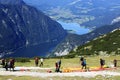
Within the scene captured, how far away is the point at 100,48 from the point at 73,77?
9433 cm

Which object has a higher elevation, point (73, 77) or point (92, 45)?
point (92, 45)

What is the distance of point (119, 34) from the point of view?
169m

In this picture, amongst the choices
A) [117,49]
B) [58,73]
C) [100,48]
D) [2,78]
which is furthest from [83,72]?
[100,48]

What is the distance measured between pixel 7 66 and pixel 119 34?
4283 inches

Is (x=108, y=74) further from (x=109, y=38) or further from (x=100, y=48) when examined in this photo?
(x=109, y=38)

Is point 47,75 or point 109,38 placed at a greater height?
point 109,38

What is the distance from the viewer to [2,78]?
5838 cm

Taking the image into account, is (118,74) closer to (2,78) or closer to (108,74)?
(108,74)

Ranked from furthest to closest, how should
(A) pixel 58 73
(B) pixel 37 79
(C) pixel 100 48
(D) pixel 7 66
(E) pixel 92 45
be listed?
(E) pixel 92 45 → (C) pixel 100 48 → (D) pixel 7 66 → (A) pixel 58 73 → (B) pixel 37 79

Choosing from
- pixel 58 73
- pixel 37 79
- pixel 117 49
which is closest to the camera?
pixel 37 79

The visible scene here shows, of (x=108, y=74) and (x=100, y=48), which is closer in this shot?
(x=108, y=74)

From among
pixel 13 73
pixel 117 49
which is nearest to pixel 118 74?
pixel 13 73

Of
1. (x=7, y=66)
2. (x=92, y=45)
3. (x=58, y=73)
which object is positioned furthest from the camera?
(x=92, y=45)

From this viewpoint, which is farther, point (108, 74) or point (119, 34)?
point (119, 34)
